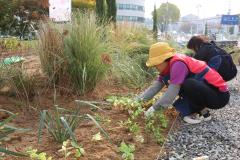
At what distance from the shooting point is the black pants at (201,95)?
432cm

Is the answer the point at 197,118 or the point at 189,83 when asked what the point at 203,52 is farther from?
the point at 189,83

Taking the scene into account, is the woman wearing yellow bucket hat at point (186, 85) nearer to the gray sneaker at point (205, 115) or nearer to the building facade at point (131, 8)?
the gray sneaker at point (205, 115)

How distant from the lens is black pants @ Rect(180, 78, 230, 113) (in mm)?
4316

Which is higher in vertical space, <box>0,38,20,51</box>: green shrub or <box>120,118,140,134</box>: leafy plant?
<box>0,38,20,51</box>: green shrub

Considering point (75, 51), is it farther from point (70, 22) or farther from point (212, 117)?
point (212, 117)

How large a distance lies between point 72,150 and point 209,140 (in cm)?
148

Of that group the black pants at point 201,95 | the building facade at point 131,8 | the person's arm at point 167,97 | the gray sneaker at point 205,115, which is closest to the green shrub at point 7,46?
the person's arm at point 167,97

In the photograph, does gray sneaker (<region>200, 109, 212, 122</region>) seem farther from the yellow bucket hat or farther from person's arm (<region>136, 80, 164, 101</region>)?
the yellow bucket hat

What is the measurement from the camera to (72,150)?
3.03 metres

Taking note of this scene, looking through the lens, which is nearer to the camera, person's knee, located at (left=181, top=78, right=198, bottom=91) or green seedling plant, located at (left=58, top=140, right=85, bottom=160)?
green seedling plant, located at (left=58, top=140, right=85, bottom=160)

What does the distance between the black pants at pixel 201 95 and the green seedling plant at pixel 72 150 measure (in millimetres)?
1711

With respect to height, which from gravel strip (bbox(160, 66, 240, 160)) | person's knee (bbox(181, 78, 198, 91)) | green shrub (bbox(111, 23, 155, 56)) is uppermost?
green shrub (bbox(111, 23, 155, 56))

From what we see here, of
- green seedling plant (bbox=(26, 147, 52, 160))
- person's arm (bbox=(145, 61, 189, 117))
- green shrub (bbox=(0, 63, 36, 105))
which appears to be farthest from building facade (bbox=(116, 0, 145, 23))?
green seedling plant (bbox=(26, 147, 52, 160))

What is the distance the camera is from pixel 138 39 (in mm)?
10266
